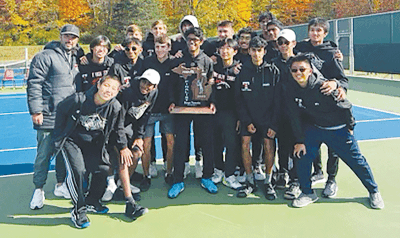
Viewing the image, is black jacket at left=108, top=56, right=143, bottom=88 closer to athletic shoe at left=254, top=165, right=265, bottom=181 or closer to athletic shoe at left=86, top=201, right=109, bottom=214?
athletic shoe at left=86, top=201, right=109, bottom=214

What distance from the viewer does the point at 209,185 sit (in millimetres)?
5555

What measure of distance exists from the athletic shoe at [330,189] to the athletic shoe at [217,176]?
4.35ft

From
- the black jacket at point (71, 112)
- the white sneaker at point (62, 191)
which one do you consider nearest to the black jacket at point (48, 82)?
the black jacket at point (71, 112)

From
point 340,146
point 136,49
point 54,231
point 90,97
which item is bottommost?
point 54,231

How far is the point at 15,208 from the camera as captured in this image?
516 centimetres

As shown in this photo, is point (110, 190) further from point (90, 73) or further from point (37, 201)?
point (90, 73)

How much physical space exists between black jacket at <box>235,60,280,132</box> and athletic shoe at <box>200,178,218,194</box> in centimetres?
85

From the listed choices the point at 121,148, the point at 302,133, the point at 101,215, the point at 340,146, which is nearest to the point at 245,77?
the point at 302,133

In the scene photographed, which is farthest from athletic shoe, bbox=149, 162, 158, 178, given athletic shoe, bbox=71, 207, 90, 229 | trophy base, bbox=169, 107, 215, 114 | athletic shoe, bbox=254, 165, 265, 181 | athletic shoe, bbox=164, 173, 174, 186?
athletic shoe, bbox=71, 207, 90, 229

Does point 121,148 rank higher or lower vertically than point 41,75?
lower

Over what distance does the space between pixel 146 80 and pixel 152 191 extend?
1.51 m

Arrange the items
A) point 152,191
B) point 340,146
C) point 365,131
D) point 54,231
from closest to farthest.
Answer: point 54,231, point 340,146, point 152,191, point 365,131

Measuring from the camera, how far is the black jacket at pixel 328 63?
519 cm

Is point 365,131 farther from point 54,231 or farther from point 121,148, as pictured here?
point 54,231
